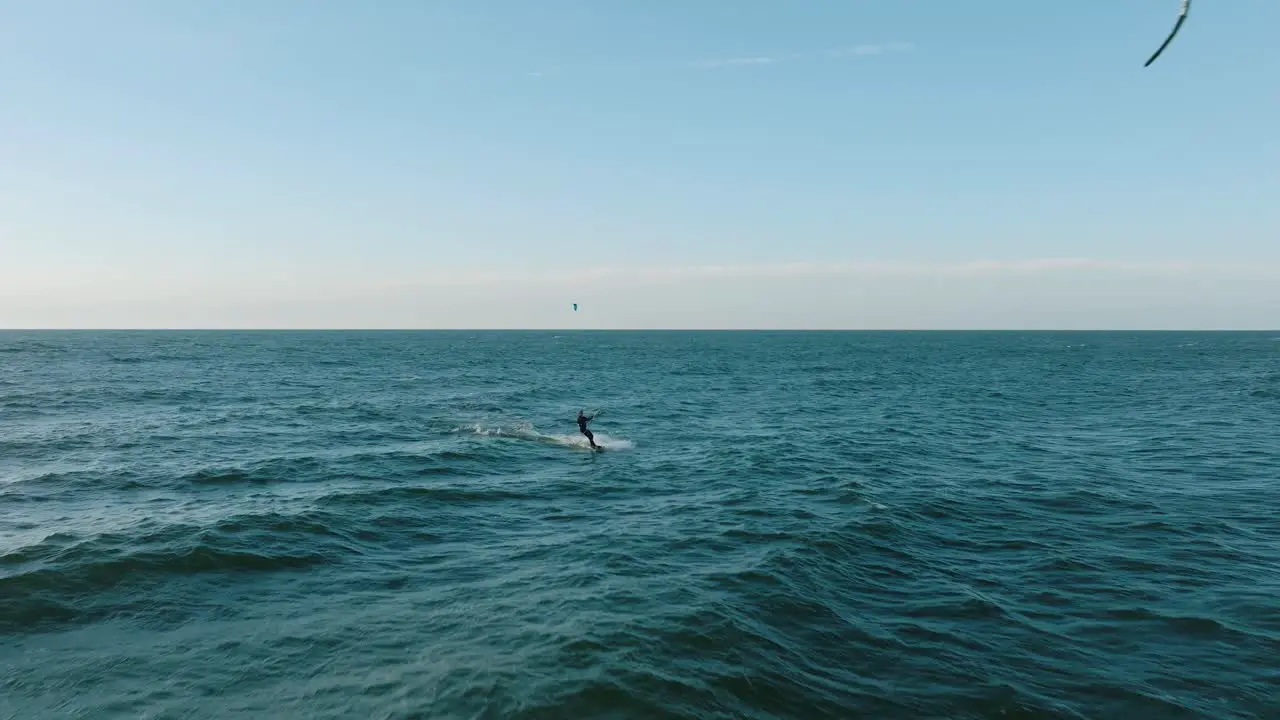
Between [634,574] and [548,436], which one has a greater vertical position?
[548,436]

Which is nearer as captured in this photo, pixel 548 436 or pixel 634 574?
pixel 634 574

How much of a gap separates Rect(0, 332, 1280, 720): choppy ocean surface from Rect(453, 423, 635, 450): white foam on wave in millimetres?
440

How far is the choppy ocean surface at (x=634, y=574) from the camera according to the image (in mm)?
12969

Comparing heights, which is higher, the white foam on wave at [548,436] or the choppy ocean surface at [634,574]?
the white foam on wave at [548,436]

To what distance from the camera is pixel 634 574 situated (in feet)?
61.5

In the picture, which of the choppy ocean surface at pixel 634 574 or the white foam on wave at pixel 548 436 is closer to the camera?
the choppy ocean surface at pixel 634 574

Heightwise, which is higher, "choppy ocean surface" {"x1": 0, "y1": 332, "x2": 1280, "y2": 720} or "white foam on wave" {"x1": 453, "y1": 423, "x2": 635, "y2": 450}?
"white foam on wave" {"x1": 453, "y1": 423, "x2": 635, "y2": 450}

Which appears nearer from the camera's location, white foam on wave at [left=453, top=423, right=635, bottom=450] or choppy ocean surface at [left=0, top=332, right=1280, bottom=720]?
choppy ocean surface at [left=0, top=332, right=1280, bottom=720]

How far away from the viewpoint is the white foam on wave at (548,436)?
39.6 m

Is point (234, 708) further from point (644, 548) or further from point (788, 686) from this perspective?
point (644, 548)

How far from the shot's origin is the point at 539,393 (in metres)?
69.6

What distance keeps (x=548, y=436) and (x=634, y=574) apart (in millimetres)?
24333

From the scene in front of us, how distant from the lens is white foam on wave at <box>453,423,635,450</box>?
1559 inches

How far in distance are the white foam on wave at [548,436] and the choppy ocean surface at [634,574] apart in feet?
1.44
